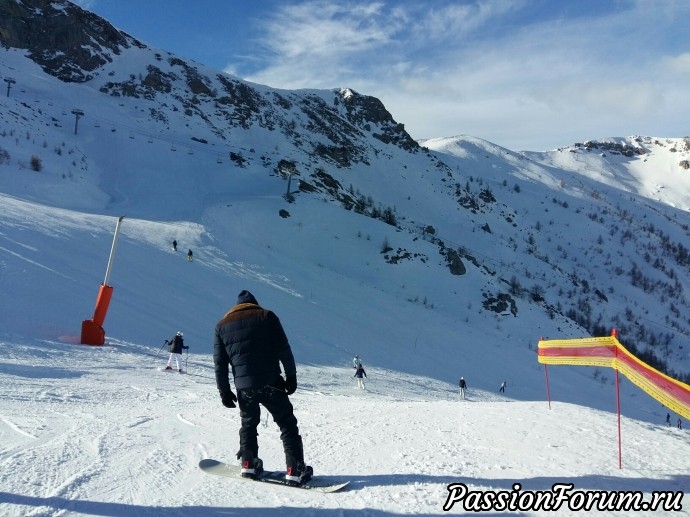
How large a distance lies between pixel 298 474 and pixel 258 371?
35.7 inches

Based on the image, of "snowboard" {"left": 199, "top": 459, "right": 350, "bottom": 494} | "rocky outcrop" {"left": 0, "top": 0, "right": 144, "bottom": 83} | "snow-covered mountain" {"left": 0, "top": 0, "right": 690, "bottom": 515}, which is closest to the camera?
"snowboard" {"left": 199, "top": 459, "right": 350, "bottom": 494}

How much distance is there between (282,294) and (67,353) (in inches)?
522

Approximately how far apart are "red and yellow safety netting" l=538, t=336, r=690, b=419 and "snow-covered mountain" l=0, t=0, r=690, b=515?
64 centimetres

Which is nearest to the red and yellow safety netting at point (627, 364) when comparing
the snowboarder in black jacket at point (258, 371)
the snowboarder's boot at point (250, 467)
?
the snowboarder in black jacket at point (258, 371)

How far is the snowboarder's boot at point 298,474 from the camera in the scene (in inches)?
165

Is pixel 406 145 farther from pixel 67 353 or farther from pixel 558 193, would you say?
pixel 67 353

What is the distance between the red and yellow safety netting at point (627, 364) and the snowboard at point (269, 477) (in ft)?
11.0

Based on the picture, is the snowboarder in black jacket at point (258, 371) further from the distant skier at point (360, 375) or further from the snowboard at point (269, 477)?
the distant skier at point (360, 375)

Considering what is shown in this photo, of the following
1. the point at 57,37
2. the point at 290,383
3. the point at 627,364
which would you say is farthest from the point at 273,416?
the point at 57,37

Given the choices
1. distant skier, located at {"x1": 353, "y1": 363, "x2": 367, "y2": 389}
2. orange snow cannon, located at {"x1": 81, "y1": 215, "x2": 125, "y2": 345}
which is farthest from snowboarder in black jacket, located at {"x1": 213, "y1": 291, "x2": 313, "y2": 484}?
distant skier, located at {"x1": 353, "y1": 363, "x2": 367, "y2": 389}

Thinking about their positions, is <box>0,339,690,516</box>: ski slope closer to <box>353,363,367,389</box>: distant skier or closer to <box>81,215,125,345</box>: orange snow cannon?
<box>81,215,125,345</box>: orange snow cannon

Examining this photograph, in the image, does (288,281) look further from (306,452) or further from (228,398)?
(228,398)

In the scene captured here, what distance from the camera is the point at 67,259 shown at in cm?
1758

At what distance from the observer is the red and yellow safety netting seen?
203 inches
